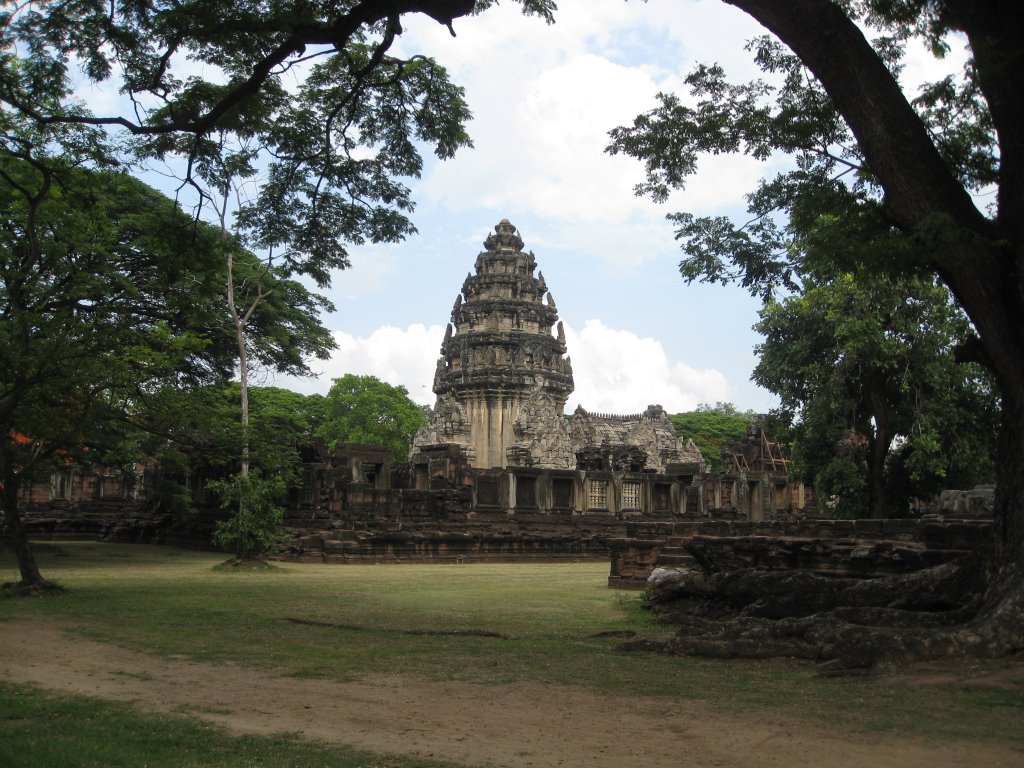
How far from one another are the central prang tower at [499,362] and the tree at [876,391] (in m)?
21.4

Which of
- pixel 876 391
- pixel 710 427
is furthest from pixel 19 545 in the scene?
pixel 710 427

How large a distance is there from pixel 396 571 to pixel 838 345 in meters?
12.8

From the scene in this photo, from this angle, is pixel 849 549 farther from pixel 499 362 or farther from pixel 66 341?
pixel 499 362

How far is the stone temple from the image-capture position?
165ft

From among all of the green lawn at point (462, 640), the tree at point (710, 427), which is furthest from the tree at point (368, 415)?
the green lawn at point (462, 640)

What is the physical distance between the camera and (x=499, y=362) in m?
51.7

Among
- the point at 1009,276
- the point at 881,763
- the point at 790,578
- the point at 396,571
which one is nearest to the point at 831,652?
the point at 790,578

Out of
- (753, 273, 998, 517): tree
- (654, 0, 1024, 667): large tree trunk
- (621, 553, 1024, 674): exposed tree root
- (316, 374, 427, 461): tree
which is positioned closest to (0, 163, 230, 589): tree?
(621, 553, 1024, 674): exposed tree root

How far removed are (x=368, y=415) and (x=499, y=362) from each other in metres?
12.6

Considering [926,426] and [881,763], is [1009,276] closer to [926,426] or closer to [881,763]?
[881,763]

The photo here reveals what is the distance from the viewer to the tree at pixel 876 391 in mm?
23547

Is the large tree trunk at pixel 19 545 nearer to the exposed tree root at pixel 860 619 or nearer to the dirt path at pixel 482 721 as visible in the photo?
the dirt path at pixel 482 721

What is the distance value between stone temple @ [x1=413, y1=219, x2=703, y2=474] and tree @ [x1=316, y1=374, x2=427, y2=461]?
812 centimetres

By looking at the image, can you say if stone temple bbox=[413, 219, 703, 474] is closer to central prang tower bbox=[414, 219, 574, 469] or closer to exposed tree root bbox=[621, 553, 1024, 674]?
central prang tower bbox=[414, 219, 574, 469]
